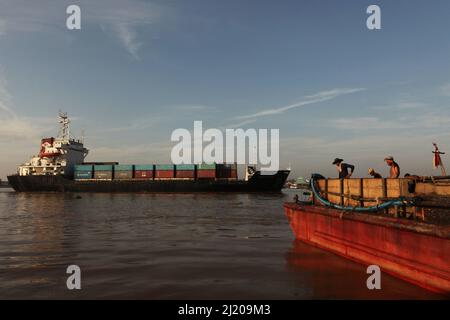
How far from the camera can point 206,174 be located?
57531 millimetres

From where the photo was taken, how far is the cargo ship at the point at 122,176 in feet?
183

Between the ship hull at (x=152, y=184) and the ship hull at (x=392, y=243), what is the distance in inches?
1753

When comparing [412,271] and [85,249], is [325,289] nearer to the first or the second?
[412,271]

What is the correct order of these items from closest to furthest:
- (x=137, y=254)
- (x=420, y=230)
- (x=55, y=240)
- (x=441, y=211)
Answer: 1. (x=420, y=230)
2. (x=441, y=211)
3. (x=137, y=254)
4. (x=55, y=240)

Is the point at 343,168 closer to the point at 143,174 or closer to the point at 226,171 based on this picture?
the point at 226,171

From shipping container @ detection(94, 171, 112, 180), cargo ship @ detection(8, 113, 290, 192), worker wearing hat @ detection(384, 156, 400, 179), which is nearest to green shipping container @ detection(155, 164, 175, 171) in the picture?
cargo ship @ detection(8, 113, 290, 192)

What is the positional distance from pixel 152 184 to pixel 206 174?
9743 millimetres

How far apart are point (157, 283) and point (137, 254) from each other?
329cm

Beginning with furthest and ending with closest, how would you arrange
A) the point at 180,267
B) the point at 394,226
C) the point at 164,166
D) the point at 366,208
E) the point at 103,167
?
the point at 103,167
the point at 164,166
the point at 180,267
the point at 366,208
the point at 394,226

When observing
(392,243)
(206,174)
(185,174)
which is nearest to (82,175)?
(185,174)

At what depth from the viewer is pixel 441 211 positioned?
6.72 meters

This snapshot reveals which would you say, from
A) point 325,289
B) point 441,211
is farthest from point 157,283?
point 441,211

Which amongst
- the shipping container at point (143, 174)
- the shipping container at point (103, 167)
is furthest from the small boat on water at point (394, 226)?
the shipping container at point (103, 167)

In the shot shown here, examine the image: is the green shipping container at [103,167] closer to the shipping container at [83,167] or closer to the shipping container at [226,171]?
the shipping container at [83,167]
